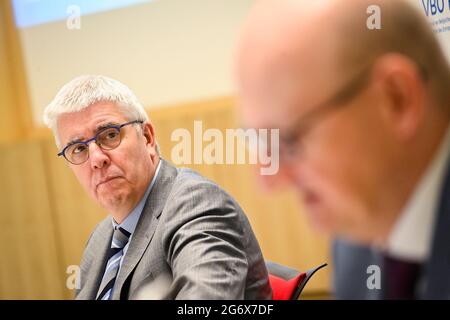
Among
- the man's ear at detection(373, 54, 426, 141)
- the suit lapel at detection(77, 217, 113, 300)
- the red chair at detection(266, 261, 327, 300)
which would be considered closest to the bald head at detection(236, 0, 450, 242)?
the man's ear at detection(373, 54, 426, 141)

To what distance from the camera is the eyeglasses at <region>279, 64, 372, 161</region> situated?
3.06 feet

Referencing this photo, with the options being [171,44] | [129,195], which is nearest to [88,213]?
[129,195]

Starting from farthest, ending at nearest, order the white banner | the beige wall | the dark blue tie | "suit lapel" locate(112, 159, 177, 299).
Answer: the beige wall, the white banner, "suit lapel" locate(112, 159, 177, 299), the dark blue tie

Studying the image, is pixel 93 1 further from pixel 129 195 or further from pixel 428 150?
pixel 428 150

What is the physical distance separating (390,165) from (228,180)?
71 cm

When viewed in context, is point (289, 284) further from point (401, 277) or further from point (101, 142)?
point (101, 142)

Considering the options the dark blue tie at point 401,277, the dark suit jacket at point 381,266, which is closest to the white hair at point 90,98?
the dark suit jacket at point 381,266

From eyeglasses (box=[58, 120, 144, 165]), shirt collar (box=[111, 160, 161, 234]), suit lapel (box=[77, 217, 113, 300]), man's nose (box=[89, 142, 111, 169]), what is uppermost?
eyeglasses (box=[58, 120, 144, 165])

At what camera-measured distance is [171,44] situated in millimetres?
1726

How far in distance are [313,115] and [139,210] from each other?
730mm

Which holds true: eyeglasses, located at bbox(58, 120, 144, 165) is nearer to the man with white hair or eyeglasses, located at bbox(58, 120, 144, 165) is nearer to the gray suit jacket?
the man with white hair

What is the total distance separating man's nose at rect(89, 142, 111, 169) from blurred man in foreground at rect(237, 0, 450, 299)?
59 cm

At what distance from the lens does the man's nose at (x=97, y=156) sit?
1.49 metres

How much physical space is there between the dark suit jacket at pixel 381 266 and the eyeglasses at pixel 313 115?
21 cm
